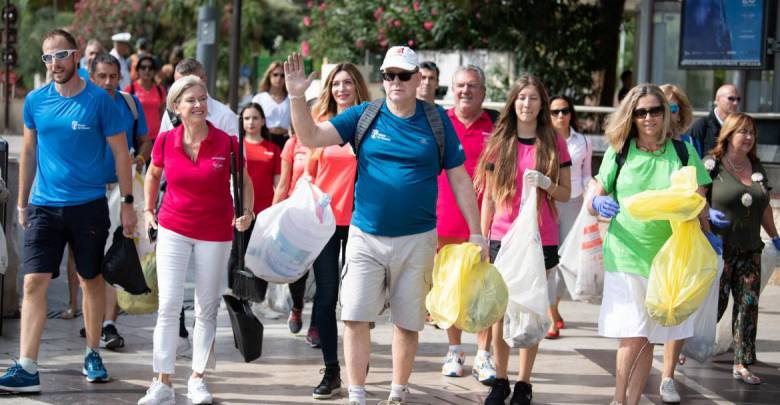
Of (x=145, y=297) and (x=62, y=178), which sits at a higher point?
(x=62, y=178)

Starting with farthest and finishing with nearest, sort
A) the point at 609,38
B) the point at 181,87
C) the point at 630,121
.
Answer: the point at 609,38 < the point at 181,87 < the point at 630,121

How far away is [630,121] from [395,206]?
1.36 meters

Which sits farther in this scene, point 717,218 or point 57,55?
point 717,218

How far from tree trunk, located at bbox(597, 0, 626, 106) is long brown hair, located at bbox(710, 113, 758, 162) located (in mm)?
13871

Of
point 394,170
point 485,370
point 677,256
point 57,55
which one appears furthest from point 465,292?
point 57,55

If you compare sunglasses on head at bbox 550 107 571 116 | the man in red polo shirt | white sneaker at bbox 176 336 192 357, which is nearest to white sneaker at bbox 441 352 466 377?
Answer: the man in red polo shirt

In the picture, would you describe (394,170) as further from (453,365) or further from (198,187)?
(453,365)

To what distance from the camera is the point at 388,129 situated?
20.7 feet

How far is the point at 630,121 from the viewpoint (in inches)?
261

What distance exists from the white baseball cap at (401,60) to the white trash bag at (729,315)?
11.4ft

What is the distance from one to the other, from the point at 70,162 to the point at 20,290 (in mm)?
3496

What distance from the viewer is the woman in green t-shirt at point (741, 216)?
320 inches

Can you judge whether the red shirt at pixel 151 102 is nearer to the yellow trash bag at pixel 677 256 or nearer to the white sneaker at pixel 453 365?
the white sneaker at pixel 453 365

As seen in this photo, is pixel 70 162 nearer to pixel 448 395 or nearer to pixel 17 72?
pixel 448 395
